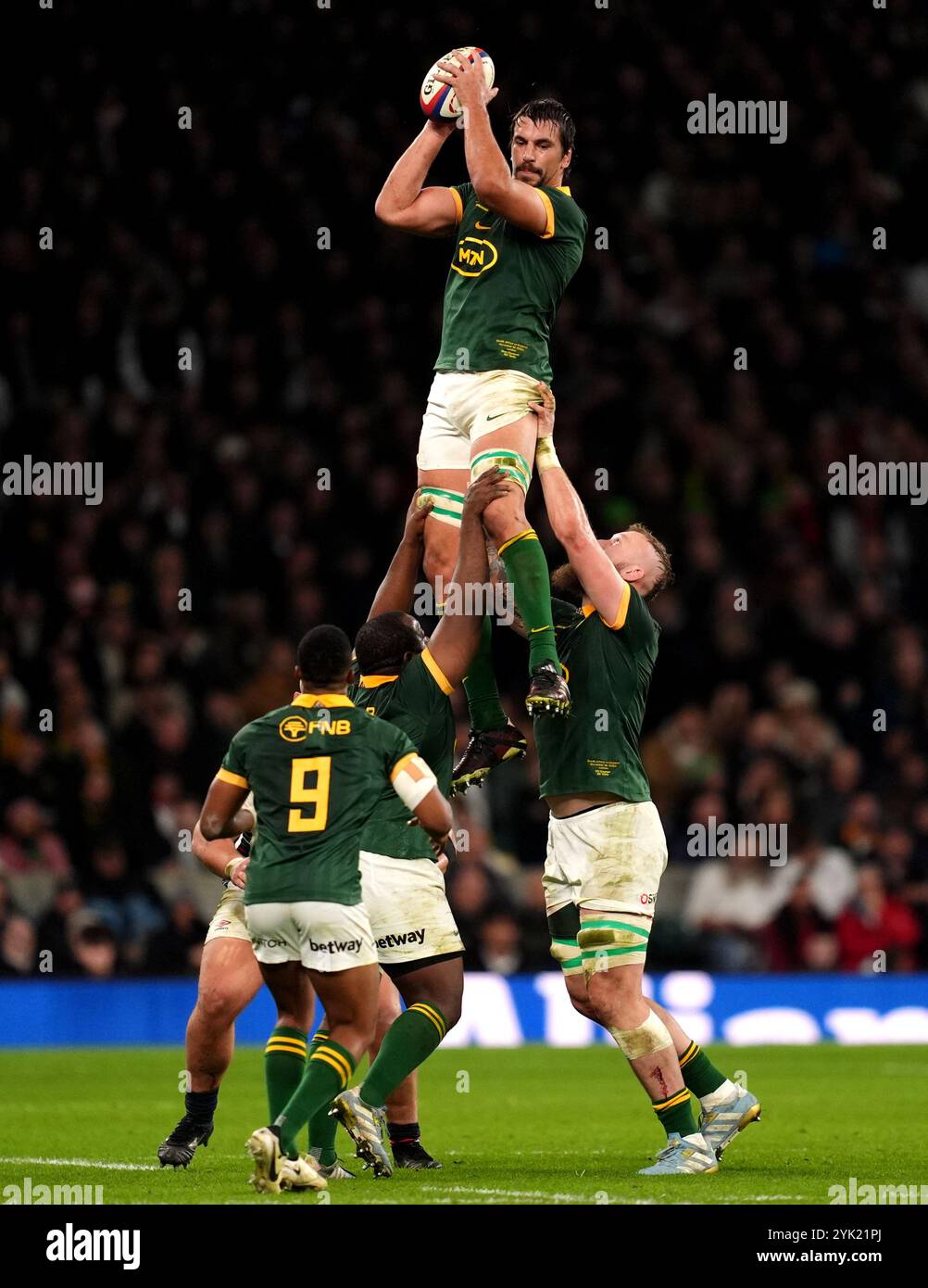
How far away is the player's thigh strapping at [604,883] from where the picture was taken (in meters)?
8.84

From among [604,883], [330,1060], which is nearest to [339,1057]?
[330,1060]

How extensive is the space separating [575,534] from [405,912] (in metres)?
1.75

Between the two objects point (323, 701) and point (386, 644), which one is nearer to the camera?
point (323, 701)

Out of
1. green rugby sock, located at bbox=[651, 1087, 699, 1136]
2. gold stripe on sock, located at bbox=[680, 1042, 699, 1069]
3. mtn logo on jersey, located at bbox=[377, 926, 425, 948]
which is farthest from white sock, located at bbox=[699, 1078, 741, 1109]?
mtn logo on jersey, located at bbox=[377, 926, 425, 948]

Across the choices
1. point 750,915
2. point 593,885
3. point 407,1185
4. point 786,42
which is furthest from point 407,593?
point 786,42

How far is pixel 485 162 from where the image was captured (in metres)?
8.65

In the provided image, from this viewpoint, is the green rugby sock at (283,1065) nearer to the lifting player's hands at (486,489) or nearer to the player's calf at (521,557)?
the player's calf at (521,557)

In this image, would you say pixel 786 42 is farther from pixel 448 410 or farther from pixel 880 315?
pixel 448 410

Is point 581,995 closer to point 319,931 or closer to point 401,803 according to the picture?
point 401,803

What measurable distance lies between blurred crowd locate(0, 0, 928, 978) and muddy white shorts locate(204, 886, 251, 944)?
573cm

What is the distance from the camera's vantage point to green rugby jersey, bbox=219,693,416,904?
777cm

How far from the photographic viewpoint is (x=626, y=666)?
922cm

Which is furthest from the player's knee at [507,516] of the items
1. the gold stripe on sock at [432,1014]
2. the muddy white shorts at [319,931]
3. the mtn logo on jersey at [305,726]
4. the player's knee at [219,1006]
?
the player's knee at [219,1006]

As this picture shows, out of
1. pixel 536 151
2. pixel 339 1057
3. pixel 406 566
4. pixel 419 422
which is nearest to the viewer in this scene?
pixel 339 1057
